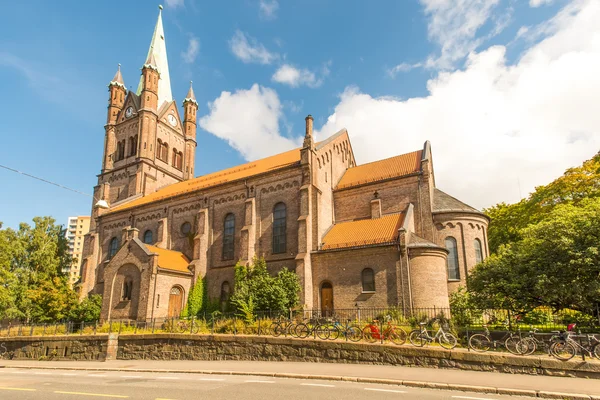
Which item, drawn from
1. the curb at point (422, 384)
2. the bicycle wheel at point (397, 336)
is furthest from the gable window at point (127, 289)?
the bicycle wheel at point (397, 336)

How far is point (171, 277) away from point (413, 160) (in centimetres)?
2202

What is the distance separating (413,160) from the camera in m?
32.4

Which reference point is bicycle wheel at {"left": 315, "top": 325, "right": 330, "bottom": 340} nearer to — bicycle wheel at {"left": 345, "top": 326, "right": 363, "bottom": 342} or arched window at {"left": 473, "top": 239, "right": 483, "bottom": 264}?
bicycle wheel at {"left": 345, "top": 326, "right": 363, "bottom": 342}

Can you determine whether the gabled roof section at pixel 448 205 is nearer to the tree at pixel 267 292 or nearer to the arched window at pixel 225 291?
the tree at pixel 267 292

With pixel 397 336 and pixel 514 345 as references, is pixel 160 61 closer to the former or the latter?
pixel 397 336

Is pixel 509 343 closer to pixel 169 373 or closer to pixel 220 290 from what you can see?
pixel 169 373

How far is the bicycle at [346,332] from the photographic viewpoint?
1591cm

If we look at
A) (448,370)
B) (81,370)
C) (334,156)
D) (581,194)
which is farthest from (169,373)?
(581,194)

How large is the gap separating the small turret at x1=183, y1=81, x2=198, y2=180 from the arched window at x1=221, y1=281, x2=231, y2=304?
24264 millimetres

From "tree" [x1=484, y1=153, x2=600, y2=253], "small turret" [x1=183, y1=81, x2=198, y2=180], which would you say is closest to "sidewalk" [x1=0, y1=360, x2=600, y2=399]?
"tree" [x1=484, y1=153, x2=600, y2=253]

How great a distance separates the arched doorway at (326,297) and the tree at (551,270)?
10.2 metres

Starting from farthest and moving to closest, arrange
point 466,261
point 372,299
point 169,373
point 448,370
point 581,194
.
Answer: point 581,194
point 466,261
point 372,299
point 169,373
point 448,370

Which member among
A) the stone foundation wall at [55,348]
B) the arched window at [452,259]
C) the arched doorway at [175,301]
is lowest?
the stone foundation wall at [55,348]

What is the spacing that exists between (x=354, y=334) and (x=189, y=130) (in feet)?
149
